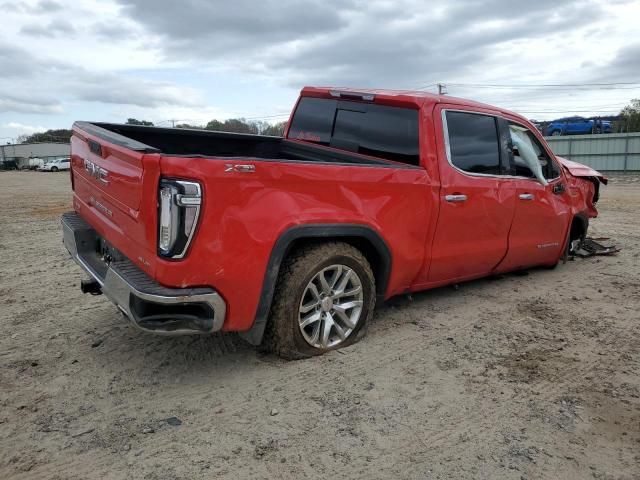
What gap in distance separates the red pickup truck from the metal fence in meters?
24.8

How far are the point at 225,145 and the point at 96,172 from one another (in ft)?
6.00

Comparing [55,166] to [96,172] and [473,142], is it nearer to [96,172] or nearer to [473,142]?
[96,172]

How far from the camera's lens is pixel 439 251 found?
427 cm

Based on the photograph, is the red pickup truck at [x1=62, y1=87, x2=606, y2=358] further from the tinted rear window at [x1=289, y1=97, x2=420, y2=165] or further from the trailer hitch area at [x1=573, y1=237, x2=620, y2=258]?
the trailer hitch area at [x1=573, y1=237, x2=620, y2=258]

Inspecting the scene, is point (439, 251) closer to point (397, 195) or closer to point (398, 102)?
point (397, 195)

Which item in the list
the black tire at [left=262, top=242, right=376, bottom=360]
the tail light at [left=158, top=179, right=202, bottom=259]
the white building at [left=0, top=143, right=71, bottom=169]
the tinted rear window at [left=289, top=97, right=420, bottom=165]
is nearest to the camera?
the tail light at [left=158, top=179, right=202, bottom=259]

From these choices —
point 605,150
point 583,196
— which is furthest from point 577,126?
point 583,196

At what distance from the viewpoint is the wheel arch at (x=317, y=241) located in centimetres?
319

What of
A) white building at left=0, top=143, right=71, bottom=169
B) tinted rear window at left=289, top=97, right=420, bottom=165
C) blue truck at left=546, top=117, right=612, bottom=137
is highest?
blue truck at left=546, top=117, right=612, bottom=137

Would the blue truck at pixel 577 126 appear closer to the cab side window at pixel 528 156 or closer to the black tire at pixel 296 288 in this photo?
the cab side window at pixel 528 156

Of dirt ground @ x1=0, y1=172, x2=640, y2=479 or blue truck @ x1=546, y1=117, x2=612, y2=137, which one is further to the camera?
blue truck @ x1=546, y1=117, x2=612, y2=137

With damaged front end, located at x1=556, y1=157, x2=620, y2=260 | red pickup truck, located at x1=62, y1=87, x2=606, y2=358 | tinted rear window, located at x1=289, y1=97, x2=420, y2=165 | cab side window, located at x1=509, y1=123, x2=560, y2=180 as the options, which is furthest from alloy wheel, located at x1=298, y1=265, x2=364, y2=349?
damaged front end, located at x1=556, y1=157, x2=620, y2=260

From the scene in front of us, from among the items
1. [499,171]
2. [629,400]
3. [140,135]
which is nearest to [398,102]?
[499,171]

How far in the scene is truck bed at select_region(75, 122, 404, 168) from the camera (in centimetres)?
452
